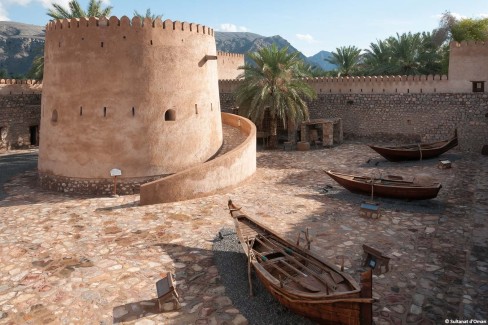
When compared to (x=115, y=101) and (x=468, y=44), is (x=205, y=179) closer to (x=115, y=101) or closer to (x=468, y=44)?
(x=115, y=101)

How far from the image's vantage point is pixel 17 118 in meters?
19.7

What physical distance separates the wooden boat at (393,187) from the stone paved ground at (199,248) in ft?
0.80

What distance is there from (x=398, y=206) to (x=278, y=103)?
30.4 feet

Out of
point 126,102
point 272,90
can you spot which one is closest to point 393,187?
point 126,102

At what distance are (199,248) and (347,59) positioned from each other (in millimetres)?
23583

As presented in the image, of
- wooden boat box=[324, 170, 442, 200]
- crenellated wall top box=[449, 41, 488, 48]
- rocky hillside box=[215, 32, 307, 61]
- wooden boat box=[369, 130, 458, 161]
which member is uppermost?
rocky hillside box=[215, 32, 307, 61]

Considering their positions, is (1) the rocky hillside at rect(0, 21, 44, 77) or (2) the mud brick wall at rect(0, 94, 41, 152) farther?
(1) the rocky hillside at rect(0, 21, 44, 77)

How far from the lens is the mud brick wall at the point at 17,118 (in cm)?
1916

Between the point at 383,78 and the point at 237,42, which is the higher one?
the point at 237,42

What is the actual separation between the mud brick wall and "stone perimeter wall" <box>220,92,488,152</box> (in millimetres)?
14579

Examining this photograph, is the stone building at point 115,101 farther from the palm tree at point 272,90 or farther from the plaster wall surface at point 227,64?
the plaster wall surface at point 227,64

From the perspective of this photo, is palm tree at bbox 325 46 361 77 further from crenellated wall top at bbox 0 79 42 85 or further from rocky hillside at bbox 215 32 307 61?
rocky hillside at bbox 215 32 307 61

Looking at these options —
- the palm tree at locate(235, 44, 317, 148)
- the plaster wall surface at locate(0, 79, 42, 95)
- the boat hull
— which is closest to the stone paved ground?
the boat hull

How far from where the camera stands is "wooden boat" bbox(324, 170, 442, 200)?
10.3m
